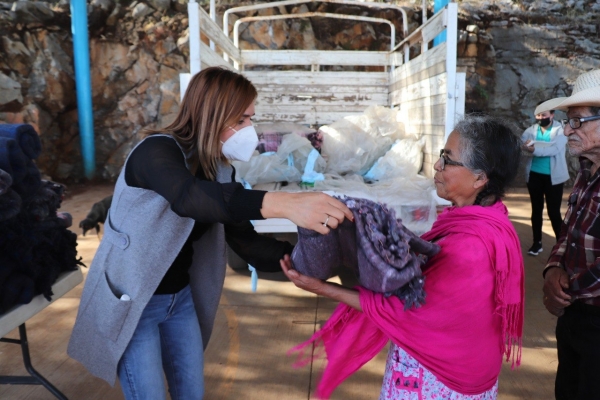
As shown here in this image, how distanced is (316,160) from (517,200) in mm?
5997

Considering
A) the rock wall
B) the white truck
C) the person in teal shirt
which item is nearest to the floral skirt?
the white truck

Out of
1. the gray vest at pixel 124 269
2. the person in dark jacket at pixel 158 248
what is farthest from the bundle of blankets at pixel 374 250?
the gray vest at pixel 124 269

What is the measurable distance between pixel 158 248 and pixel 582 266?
1516mm

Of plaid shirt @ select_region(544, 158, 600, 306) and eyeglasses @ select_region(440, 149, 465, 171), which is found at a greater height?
eyeglasses @ select_region(440, 149, 465, 171)

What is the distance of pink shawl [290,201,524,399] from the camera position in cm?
146

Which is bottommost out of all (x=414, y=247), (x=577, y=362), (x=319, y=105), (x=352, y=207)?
(x=577, y=362)

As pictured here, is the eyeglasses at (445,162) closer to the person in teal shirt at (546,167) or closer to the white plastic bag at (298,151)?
the white plastic bag at (298,151)

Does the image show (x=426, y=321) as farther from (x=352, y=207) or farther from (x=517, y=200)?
(x=517, y=200)

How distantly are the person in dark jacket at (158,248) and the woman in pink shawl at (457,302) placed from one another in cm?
41

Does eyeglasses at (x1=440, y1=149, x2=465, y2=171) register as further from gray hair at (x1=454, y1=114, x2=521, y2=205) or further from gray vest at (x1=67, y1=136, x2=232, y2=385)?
gray vest at (x1=67, y1=136, x2=232, y2=385)

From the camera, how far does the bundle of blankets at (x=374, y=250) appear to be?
4.16 feet

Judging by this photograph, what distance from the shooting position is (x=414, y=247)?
4.62 feet

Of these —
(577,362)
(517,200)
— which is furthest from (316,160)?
(517,200)

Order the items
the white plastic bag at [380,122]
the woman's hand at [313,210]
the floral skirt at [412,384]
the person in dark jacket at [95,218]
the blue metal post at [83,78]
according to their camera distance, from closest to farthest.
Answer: the woman's hand at [313,210], the floral skirt at [412,384], the white plastic bag at [380,122], the person in dark jacket at [95,218], the blue metal post at [83,78]
